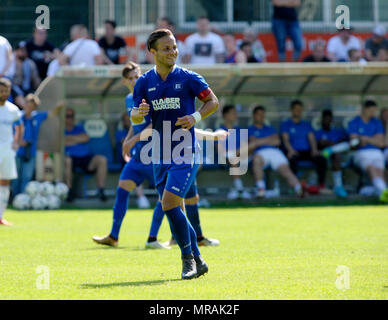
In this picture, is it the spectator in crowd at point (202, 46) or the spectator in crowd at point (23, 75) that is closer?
the spectator in crowd at point (23, 75)

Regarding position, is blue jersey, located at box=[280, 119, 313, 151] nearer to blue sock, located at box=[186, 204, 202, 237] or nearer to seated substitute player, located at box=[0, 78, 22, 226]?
seated substitute player, located at box=[0, 78, 22, 226]

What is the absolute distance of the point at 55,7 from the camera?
71.8ft

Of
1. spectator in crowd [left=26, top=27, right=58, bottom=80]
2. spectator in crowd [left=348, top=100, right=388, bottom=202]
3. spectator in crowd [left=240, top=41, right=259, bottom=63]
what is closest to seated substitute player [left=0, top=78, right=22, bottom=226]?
spectator in crowd [left=26, top=27, right=58, bottom=80]

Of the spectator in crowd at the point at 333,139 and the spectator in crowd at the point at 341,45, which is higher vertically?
the spectator in crowd at the point at 341,45

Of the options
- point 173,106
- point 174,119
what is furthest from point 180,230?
point 173,106

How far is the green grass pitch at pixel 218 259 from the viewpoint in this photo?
6.17 metres

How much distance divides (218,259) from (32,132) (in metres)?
9.58

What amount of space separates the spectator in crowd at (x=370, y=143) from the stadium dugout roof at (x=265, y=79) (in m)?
0.80

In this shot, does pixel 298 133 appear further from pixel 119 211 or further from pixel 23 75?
pixel 119 211

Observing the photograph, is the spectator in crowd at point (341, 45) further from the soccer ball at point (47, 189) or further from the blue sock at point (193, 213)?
the blue sock at point (193, 213)

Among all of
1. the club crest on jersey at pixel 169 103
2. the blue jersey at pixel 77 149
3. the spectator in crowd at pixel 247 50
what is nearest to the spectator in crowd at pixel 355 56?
the spectator in crowd at pixel 247 50

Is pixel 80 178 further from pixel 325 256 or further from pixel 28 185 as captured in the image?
pixel 325 256

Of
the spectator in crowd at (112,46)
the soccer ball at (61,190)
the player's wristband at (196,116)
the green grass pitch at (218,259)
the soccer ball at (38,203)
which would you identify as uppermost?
the spectator in crowd at (112,46)

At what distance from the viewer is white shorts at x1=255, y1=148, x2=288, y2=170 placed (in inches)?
680
